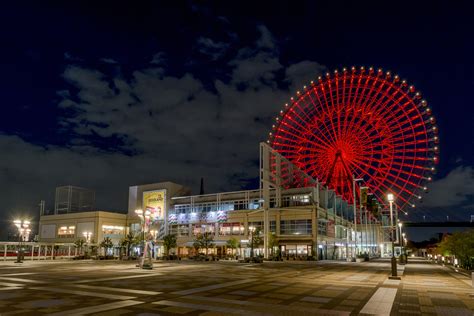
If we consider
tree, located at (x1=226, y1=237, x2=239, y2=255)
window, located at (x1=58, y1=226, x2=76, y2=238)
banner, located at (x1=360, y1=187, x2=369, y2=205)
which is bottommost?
tree, located at (x1=226, y1=237, x2=239, y2=255)

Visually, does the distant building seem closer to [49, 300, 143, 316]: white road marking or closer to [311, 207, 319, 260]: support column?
[311, 207, 319, 260]: support column

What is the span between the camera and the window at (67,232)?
10565 centimetres

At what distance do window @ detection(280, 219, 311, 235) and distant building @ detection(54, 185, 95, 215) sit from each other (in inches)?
2472

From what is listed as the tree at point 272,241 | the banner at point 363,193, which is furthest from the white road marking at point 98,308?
the tree at point 272,241

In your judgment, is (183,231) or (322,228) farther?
(183,231)

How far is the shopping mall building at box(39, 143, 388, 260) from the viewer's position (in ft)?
254

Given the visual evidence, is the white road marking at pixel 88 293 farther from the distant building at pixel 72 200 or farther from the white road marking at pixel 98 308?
the distant building at pixel 72 200

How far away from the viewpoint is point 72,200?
115 meters

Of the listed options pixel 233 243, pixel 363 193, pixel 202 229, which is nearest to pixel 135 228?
pixel 202 229

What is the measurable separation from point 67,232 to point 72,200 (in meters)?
11.1

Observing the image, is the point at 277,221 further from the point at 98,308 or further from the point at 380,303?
the point at 98,308

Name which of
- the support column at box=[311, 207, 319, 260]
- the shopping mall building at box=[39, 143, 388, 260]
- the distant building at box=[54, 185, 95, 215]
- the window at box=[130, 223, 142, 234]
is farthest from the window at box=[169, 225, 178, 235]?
the support column at box=[311, 207, 319, 260]

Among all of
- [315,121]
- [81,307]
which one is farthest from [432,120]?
[81,307]

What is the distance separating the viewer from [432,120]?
60562 millimetres
